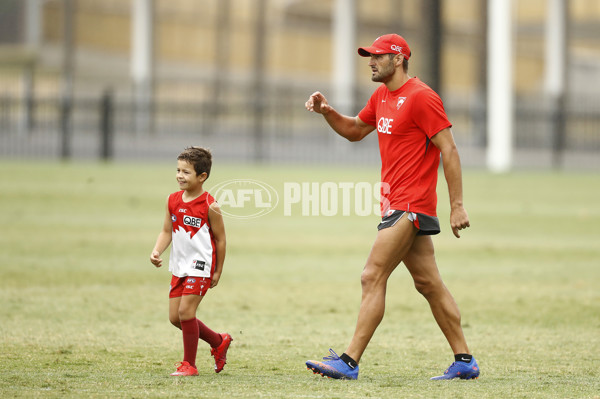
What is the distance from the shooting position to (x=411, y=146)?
18.7ft

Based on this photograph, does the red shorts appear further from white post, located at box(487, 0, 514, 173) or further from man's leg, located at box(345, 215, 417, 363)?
white post, located at box(487, 0, 514, 173)

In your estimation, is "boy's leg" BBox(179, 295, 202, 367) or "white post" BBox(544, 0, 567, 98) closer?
"boy's leg" BBox(179, 295, 202, 367)

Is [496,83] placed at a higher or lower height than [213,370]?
higher

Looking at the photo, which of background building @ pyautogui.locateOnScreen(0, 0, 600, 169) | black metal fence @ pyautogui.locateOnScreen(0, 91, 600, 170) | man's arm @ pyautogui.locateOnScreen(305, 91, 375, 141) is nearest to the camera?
man's arm @ pyautogui.locateOnScreen(305, 91, 375, 141)

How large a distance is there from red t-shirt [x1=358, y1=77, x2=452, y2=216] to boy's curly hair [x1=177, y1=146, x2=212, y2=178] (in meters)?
1.03

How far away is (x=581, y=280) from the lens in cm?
1018

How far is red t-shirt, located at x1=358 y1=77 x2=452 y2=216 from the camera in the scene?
5.63m

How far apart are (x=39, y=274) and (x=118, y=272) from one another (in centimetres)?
81

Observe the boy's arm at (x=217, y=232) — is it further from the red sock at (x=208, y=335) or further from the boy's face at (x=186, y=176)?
the red sock at (x=208, y=335)

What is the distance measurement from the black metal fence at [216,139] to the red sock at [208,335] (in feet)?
69.4

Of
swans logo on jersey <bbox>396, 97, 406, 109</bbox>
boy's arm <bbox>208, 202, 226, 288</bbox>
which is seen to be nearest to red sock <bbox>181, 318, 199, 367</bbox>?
boy's arm <bbox>208, 202, 226, 288</bbox>

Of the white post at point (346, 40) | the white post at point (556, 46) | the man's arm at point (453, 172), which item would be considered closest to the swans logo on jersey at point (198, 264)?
the man's arm at point (453, 172)

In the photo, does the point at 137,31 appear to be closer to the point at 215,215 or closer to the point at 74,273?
the point at 74,273

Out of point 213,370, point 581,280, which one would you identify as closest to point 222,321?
point 213,370
